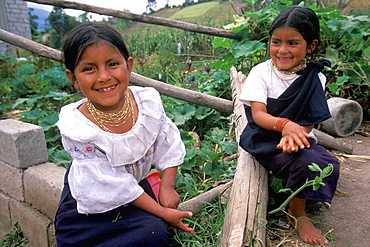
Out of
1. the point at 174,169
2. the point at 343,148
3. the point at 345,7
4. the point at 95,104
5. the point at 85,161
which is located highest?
the point at 345,7

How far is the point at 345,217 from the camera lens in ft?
5.88

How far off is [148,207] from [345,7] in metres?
5.62

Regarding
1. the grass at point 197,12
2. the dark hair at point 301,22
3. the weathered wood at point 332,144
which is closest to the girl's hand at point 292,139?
the dark hair at point 301,22

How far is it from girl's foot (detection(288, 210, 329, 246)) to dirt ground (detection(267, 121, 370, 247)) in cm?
3

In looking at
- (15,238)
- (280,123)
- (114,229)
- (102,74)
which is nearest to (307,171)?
(280,123)

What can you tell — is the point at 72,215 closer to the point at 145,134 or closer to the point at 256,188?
the point at 145,134

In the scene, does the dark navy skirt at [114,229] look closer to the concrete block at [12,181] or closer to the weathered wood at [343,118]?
the concrete block at [12,181]

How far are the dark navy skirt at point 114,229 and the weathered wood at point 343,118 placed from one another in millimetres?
2373

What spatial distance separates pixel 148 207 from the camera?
145cm

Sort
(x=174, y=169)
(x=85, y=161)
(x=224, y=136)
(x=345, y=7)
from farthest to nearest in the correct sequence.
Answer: (x=345, y=7) → (x=224, y=136) → (x=174, y=169) → (x=85, y=161)

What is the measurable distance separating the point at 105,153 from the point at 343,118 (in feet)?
8.73

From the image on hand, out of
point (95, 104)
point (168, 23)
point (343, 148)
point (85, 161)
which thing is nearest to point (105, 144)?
point (85, 161)

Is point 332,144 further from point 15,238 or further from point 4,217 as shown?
point 4,217

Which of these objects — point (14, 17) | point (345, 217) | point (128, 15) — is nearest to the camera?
point (345, 217)
